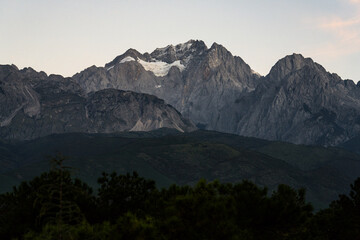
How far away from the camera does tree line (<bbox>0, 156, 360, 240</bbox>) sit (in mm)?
69750

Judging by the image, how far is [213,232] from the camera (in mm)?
76625

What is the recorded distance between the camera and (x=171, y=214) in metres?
77.9

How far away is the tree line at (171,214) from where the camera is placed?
6975 cm

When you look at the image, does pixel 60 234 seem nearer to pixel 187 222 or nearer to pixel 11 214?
pixel 187 222

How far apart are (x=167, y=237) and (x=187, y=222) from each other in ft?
12.0

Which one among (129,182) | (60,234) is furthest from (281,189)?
(60,234)

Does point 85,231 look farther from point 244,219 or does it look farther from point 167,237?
point 244,219

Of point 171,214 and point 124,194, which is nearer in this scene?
point 171,214

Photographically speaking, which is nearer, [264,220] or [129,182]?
[264,220]

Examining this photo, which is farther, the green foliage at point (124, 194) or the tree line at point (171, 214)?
the green foliage at point (124, 194)

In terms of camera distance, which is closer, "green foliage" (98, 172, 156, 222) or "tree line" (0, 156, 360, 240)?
"tree line" (0, 156, 360, 240)

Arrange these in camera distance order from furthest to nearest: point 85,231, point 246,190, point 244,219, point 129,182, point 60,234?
point 129,182 < point 246,190 < point 244,219 < point 85,231 < point 60,234

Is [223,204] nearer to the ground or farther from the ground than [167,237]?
farther from the ground

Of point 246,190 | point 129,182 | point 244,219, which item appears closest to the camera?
point 244,219
